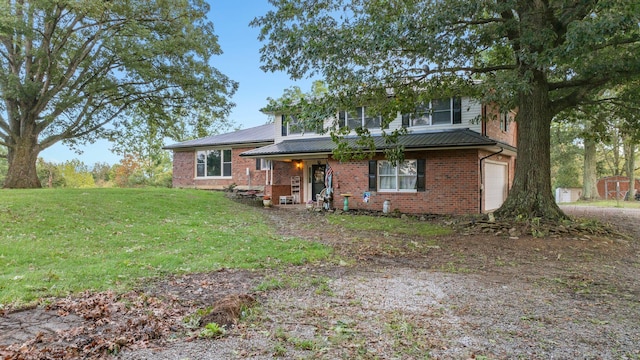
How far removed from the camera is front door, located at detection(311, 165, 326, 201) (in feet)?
60.8

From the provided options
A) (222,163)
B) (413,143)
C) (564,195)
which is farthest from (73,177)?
(564,195)

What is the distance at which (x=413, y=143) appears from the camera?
13.8 meters

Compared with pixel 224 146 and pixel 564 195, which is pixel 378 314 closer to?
pixel 224 146

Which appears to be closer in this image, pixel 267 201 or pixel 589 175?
pixel 267 201

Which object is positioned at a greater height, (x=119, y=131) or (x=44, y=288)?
(x=119, y=131)

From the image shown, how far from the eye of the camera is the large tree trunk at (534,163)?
10.5m

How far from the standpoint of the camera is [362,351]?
3.17 meters

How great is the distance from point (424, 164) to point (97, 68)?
15.2 m

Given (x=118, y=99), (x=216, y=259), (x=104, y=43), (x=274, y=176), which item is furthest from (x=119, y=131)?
(x=216, y=259)

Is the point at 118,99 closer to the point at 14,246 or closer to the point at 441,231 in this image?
the point at 14,246

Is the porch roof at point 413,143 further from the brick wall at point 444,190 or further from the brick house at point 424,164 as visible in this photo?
the brick wall at point 444,190

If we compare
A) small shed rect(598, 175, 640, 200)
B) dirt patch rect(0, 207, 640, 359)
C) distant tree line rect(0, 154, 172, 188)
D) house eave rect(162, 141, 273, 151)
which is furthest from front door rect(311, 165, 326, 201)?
small shed rect(598, 175, 640, 200)

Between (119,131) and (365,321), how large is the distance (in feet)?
68.1

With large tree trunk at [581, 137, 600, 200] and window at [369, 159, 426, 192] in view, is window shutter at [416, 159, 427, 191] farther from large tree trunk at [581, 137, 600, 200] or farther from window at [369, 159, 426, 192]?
large tree trunk at [581, 137, 600, 200]
